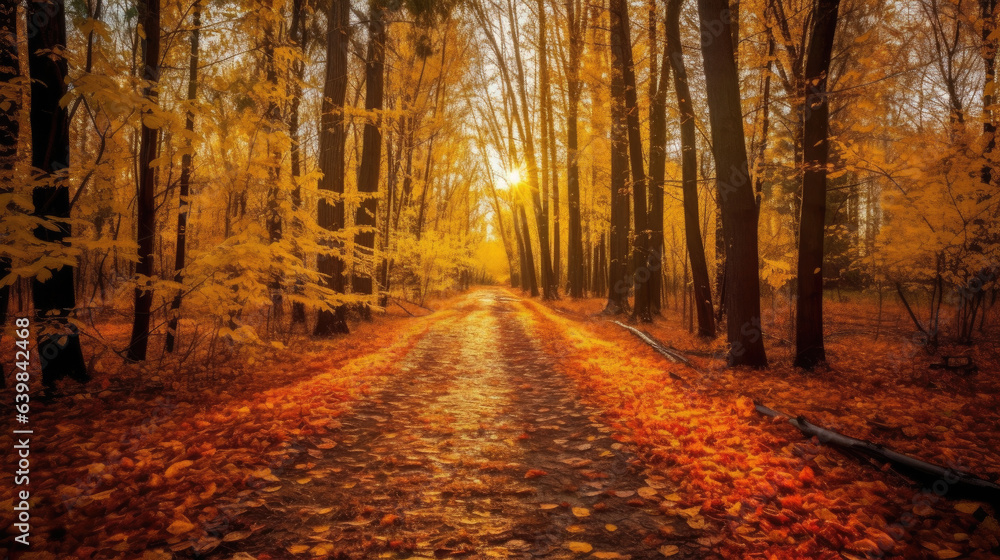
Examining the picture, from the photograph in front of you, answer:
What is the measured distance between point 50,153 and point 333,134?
18.0 ft

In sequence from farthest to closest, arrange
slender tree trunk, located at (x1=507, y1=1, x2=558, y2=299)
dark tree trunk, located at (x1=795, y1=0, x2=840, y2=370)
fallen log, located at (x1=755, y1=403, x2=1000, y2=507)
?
1. slender tree trunk, located at (x1=507, y1=1, x2=558, y2=299)
2. dark tree trunk, located at (x1=795, y1=0, x2=840, y2=370)
3. fallen log, located at (x1=755, y1=403, x2=1000, y2=507)

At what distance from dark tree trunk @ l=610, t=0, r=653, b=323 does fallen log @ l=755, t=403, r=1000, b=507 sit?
807cm

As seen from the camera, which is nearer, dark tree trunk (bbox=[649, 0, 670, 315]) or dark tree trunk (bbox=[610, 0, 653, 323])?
dark tree trunk (bbox=[649, 0, 670, 315])

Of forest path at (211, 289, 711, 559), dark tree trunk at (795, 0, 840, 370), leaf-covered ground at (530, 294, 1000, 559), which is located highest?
dark tree trunk at (795, 0, 840, 370)

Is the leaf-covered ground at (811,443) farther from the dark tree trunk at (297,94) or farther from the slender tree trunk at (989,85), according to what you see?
the dark tree trunk at (297,94)

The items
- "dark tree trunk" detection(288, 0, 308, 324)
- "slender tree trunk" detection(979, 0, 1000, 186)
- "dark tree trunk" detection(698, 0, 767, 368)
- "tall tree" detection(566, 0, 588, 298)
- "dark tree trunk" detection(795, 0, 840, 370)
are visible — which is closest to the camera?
"slender tree trunk" detection(979, 0, 1000, 186)

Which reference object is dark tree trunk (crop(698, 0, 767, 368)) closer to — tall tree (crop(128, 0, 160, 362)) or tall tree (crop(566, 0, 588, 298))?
tall tree (crop(566, 0, 588, 298))

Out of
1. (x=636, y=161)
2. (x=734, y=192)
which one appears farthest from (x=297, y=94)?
(x=734, y=192)

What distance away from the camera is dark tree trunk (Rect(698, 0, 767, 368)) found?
253 inches

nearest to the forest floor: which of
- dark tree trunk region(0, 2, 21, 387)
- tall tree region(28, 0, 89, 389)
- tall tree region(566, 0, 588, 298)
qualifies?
tall tree region(28, 0, 89, 389)

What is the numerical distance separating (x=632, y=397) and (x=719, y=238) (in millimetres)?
8150

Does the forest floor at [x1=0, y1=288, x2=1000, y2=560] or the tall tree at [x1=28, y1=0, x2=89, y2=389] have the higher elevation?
the tall tree at [x1=28, y1=0, x2=89, y2=389]

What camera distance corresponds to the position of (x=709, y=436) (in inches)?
154

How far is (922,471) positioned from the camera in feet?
9.35
